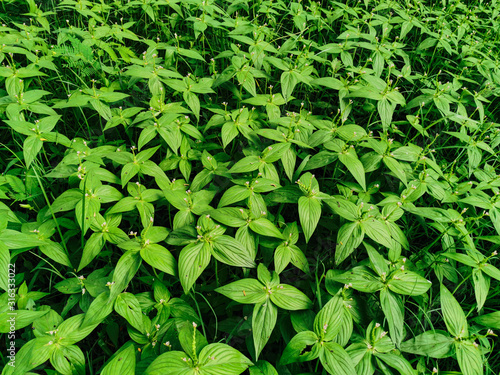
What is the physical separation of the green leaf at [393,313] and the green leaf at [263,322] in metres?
0.62

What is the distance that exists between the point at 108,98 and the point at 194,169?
37.7 inches

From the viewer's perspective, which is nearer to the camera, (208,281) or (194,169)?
(208,281)

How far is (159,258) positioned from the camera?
190 cm

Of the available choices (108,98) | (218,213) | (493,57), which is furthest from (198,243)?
(493,57)

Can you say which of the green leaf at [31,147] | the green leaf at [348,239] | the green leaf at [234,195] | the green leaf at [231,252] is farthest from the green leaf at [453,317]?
the green leaf at [31,147]

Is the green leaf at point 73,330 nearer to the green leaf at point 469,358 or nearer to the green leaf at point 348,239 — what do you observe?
the green leaf at point 348,239

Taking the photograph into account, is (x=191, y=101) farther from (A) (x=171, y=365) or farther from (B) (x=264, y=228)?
(A) (x=171, y=365)

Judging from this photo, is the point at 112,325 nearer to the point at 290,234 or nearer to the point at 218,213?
the point at 218,213

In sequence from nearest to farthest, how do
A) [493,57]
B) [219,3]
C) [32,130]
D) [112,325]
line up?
[112,325] → [32,130] → [493,57] → [219,3]

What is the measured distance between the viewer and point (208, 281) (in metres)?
2.32

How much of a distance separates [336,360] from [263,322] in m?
0.41

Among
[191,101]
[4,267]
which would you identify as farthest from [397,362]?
[191,101]

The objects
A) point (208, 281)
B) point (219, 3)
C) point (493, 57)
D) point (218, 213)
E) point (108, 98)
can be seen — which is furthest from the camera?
point (219, 3)

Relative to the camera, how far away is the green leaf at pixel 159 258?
1.86 m
